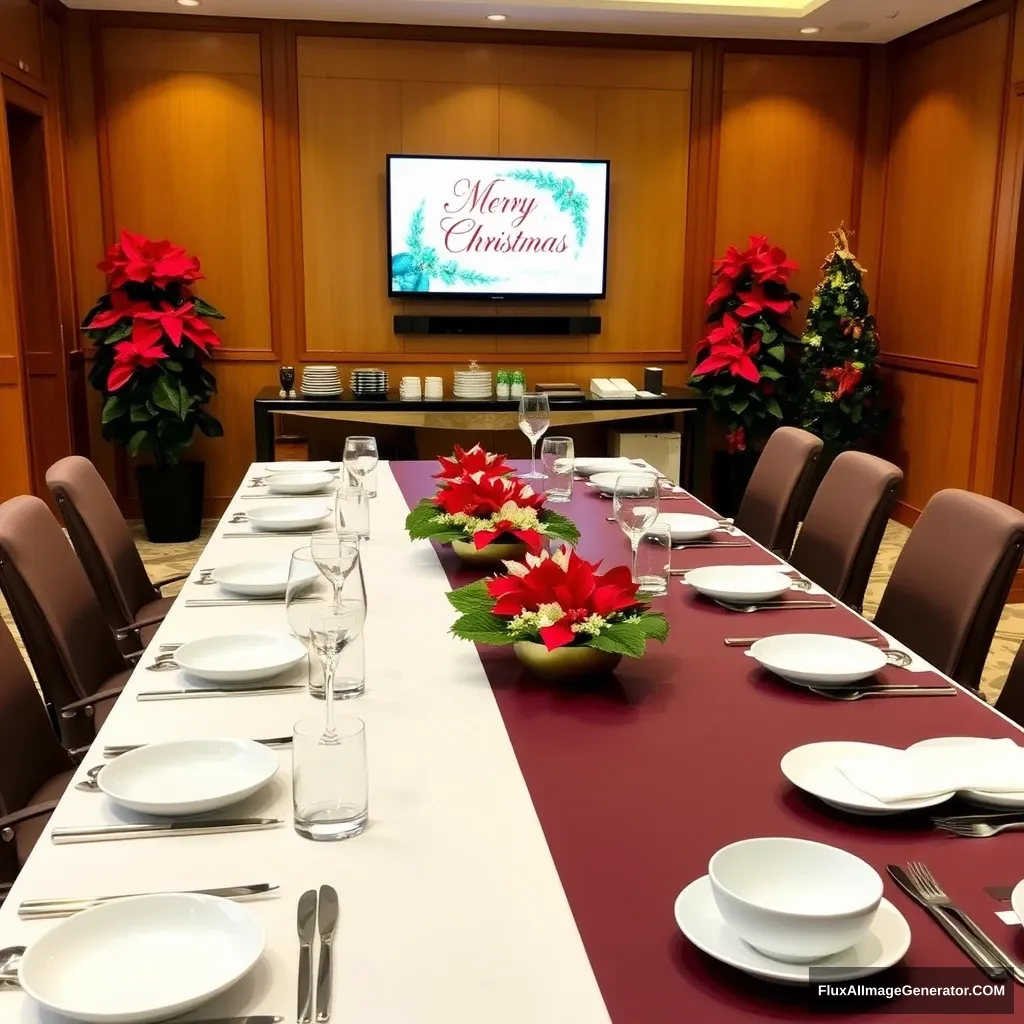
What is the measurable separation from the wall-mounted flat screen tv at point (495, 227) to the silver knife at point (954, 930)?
17.0ft

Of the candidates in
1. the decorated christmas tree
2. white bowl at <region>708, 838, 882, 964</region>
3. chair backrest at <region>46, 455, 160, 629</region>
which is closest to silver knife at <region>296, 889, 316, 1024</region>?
white bowl at <region>708, 838, 882, 964</region>

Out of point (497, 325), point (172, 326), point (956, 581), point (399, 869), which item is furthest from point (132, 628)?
point (497, 325)

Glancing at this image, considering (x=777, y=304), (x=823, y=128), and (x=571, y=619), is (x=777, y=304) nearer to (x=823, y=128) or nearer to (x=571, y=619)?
(x=823, y=128)

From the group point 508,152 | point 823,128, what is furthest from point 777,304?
point 508,152

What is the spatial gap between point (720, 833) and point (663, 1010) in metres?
0.33

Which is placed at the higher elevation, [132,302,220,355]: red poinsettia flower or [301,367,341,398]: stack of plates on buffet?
[132,302,220,355]: red poinsettia flower

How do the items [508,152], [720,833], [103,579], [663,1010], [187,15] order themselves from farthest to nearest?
1. [508,152]
2. [187,15]
3. [103,579]
4. [720,833]
5. [663,1010]

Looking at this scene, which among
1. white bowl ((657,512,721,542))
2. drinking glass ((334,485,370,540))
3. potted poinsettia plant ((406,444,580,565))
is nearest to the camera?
potted poinsettia plant ((406,444,580,565))

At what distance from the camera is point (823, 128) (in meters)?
6.22

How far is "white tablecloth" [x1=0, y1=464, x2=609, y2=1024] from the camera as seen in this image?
983 mm

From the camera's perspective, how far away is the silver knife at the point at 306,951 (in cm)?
95

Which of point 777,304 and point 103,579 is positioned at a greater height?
point 777,304

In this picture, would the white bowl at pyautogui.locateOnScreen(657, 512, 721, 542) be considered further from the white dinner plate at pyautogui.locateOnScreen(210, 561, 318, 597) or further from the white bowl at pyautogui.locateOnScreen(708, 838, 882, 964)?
the white bowl at pyautogui.locateOnScreen(708, 838, 882, 964)

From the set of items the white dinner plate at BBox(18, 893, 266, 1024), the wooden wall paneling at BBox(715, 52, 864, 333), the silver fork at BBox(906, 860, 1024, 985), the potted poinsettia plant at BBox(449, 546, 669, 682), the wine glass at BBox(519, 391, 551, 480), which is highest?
the wooden wall paneling at BBox(715, 52, 864, 333)
